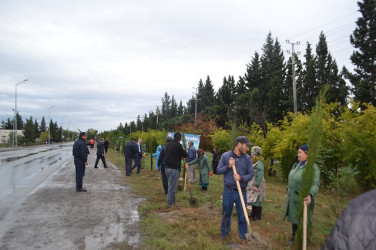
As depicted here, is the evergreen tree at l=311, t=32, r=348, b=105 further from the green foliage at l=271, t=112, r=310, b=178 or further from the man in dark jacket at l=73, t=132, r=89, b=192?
the man in dark jacket at l=73, t=132, r=89, b=192

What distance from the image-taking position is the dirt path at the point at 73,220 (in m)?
4.85

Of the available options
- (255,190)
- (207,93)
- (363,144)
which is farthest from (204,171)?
(207,93)

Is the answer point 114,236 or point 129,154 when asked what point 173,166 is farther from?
point 129,154

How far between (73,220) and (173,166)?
2.70 meters

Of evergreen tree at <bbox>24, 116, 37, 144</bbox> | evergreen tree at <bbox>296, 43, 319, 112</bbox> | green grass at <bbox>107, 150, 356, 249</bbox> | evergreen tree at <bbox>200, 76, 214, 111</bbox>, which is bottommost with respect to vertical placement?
green grass at <bbox>107, 150, 356, 249</bbox>

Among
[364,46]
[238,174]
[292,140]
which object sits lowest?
[238,174]

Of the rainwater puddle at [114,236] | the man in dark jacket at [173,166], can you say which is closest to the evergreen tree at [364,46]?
the man in dark jacket at [173,166]

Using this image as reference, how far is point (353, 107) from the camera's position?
32.9 ft

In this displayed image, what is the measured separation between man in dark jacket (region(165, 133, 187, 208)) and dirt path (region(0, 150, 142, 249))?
100cm

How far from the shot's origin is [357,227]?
4.99ft

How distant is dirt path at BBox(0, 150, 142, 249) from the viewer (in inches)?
191

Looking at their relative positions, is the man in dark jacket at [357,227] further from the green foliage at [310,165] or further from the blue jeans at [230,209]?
the blue jeans at [230,209]

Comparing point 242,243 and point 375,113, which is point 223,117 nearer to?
point 375,113

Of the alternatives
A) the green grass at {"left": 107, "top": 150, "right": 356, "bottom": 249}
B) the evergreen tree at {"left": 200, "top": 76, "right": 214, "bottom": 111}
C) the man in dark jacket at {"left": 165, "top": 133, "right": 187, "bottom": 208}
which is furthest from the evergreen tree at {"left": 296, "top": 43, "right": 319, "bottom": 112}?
the evergreen tree at {"left": 200, "top": 76, "right": 214, "bottom": 111}
